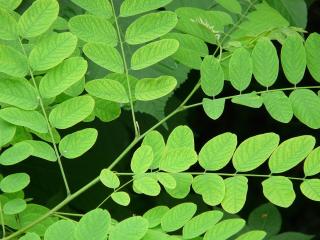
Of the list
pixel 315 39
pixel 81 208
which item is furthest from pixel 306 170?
pixel 81 208

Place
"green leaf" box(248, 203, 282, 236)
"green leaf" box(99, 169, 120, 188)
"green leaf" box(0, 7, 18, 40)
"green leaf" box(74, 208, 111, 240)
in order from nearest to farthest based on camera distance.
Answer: "green leaf" box(74, 208, 111, 240) → "green leaf" box(99, 169, 120, 188) → "green leaf" box(0, 7, 18, 40) → "green leaf" box(248, 203, 282, 236)

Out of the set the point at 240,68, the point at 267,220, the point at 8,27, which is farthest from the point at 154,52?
the point at 267,220

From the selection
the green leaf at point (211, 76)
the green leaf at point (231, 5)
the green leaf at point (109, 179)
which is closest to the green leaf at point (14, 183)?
the green leaf at point (109, 179)

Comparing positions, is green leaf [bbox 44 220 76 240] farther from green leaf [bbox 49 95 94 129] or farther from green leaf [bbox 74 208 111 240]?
green leaf [bbox 49 95 94 129]

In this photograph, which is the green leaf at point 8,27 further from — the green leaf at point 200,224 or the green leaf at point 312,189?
the green leaf at point 312,189

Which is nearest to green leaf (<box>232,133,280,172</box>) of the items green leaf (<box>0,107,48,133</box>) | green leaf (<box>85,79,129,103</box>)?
green leaf (<box>85,79,129,103</box>)

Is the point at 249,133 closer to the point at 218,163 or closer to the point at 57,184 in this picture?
the point at 57,184

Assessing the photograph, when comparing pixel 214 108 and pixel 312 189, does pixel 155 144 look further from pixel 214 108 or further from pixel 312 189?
pixel 312 189
